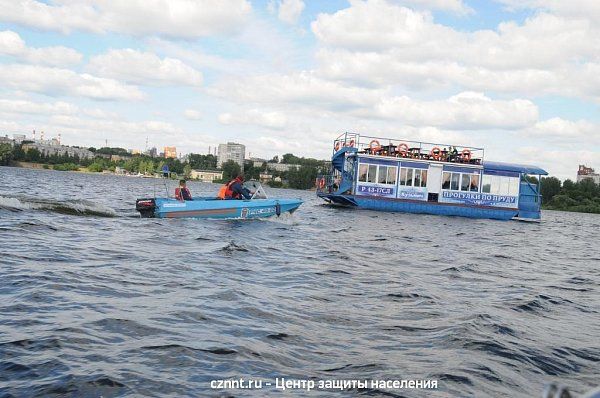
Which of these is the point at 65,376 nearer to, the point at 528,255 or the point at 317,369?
the point at 317,369

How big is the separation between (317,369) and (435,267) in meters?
8.68

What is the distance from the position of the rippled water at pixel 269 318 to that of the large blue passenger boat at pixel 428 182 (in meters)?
22.9

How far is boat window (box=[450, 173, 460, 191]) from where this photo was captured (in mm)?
39594

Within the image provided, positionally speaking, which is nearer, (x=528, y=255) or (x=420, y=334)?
(x=420, y=334)

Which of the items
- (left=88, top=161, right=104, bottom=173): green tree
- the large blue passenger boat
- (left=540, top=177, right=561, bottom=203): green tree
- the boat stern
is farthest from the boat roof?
(left=88, top=161, right=104, bottom=173): green tree

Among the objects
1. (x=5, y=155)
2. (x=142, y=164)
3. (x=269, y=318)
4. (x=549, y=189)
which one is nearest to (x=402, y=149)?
(x=269, y=318)

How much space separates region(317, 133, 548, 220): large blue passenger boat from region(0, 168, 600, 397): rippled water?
2291cm

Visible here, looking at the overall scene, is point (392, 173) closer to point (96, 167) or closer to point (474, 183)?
point (474, 183)

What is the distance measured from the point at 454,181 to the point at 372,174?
5737 mm

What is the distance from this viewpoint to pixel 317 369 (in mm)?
5957

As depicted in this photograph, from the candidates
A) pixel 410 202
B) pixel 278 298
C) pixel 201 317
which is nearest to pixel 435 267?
pixel 278 298

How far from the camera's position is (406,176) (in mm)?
39219

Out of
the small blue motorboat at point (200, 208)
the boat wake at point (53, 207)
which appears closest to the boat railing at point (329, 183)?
the small blue motorboat at point (200, 208)

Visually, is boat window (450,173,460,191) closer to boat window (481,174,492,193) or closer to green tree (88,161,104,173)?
boat window (481,174,492,193)
